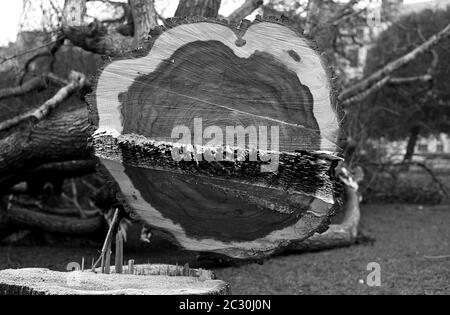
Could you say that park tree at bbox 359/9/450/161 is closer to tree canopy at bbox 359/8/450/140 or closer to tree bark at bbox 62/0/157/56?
tree canopy at bbox 359/8/450/140

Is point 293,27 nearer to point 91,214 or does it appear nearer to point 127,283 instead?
point 127,283

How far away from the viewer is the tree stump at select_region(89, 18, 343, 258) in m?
2.76

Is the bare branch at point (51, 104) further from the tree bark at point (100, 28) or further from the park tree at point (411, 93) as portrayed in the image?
the park tree at point (411, 93)

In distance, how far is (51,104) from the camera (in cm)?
525

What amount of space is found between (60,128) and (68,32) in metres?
1.01

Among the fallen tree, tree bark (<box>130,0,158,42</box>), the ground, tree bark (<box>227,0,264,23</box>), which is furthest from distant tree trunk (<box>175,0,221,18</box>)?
the ground

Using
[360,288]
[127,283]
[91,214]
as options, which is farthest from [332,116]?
[91,214]

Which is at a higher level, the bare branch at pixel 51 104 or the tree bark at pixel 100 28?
the tree bark at pixel 100 28

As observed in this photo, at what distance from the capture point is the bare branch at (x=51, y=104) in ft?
16.5

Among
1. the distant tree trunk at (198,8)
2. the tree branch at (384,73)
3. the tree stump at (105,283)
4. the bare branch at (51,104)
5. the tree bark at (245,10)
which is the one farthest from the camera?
the tree branch at (384,73)

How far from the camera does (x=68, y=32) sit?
5305 mm

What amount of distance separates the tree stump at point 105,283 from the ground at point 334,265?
2008 millimetres

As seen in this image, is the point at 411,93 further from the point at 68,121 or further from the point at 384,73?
the point at 68,121

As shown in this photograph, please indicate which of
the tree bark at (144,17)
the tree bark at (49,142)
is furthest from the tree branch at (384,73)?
the tree bark at (49,142)
